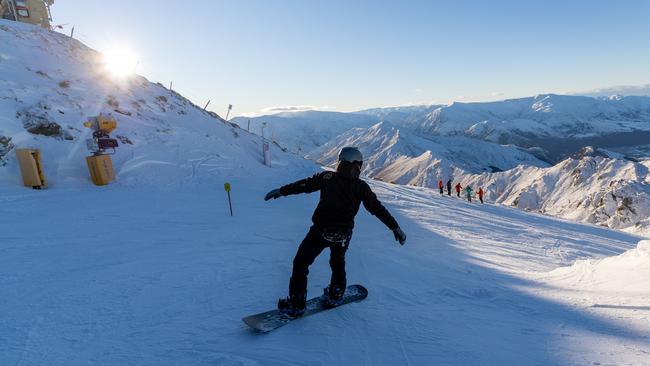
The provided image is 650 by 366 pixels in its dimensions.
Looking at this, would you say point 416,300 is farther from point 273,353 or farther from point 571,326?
point 273,353

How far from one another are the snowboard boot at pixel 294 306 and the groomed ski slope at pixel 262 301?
168 mm

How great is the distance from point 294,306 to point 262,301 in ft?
2.95

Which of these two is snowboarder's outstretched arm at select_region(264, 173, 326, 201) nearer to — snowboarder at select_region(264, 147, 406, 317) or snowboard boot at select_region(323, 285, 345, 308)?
snowboarder at select_region(264, 147, 406, 317)

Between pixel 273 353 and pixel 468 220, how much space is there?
15460 mm

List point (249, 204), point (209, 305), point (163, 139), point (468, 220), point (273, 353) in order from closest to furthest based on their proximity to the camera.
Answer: point (273, 353) → point (209, 305) → point (249, 204) → point (468, 220) → point (163, 139)

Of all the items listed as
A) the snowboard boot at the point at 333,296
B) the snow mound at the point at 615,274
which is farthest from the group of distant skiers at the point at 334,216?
the snow mound at the point at 615,274

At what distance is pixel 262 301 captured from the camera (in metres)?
5.08

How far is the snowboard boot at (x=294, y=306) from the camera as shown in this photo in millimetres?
4359

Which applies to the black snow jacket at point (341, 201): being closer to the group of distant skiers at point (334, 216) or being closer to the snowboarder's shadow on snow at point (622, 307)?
the group of distant skiers at point (334, 216)

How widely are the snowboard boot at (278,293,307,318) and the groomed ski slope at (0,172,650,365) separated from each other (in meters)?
0.17

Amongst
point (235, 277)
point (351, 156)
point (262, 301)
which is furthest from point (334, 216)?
point (235, 277)

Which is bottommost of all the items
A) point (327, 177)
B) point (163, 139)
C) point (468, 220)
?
point (468, 220)

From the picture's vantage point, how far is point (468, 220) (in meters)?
17.2

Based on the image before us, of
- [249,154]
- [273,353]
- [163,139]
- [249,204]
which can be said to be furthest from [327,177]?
[249,154]
